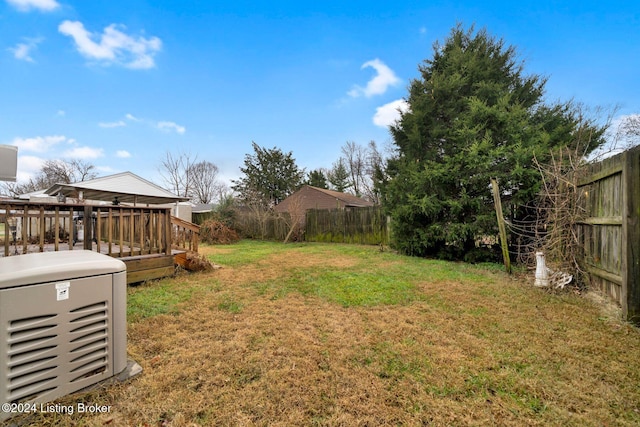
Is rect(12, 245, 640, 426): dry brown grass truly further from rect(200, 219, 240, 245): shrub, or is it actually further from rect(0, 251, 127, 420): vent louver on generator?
rect(200, 219, 240, 245): shrub

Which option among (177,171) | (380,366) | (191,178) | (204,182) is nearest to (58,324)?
(380,366)

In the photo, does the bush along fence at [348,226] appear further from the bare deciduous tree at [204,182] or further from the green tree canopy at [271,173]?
the bare deciduous tree at [204,182]

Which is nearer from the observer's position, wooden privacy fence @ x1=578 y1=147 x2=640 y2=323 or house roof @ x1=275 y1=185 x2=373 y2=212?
wooden privacy fence @ x1=578 y1=147 x2=640 y2=323

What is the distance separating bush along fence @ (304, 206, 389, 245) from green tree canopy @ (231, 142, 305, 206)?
12.9 m

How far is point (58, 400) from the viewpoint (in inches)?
59.4

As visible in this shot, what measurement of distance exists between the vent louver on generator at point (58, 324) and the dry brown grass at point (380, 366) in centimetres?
17

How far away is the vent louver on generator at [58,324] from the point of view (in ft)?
4.35

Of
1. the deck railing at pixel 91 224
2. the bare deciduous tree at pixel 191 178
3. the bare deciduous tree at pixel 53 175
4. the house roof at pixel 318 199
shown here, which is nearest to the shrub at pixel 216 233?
the deck railing at pixel 91 224

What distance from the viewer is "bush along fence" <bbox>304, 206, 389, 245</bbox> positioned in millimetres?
10273

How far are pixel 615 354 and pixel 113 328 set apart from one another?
3.95 metres

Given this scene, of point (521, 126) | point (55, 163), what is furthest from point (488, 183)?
point (55, 163)

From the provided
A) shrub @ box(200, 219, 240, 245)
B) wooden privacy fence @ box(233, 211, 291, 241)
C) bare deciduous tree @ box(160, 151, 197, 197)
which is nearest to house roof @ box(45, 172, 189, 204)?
shrub @ box(200, 219, 240, 245)

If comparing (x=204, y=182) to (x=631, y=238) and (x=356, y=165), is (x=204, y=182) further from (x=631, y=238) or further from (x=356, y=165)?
(x=631, y=238)

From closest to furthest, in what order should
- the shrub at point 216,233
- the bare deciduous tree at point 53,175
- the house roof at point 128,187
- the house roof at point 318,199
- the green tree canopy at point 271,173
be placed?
the house roof at point 128,187 < the shrub at point 216,233 < the house roof at point 318,199 < the bare deciduous tree at point 53,175 < the green tree canopy at point 271,173
